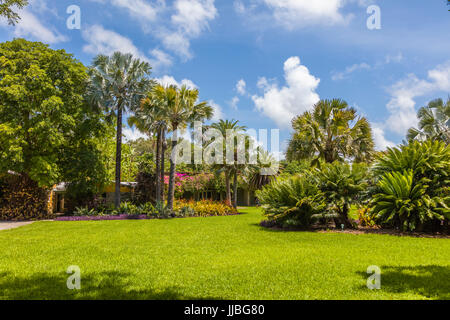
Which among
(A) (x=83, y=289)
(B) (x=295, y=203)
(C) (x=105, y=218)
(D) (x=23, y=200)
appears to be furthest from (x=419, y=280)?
(D) (x=23, y=200)

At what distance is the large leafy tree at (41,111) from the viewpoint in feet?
58.1

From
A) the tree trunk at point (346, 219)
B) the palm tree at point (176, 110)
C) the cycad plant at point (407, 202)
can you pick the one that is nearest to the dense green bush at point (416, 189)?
the cycad plant at point (407, 202)

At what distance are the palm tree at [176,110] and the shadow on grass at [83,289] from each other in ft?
49.1

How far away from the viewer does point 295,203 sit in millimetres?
12219

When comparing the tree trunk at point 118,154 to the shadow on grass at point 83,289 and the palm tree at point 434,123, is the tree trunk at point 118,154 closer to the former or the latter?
the shadow on grass at point 83,289

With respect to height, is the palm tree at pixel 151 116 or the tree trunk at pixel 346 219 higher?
the palm tree at pixel 151 116

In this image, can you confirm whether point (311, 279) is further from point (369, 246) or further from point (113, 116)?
point (113, 116)

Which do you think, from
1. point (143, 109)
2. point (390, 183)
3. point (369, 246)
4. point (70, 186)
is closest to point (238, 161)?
point (143, 109)

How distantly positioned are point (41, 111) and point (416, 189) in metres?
19.3

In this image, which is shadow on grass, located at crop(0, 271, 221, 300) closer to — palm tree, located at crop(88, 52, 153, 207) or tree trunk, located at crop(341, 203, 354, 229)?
tree trunk, located at crop(341, 203, 354, 229)

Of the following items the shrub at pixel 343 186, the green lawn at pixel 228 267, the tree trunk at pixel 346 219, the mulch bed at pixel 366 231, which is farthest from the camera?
the tree trunk at pixel 346 219

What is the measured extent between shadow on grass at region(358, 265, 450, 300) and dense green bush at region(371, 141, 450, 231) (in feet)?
14.9

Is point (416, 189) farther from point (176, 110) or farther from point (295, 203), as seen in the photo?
point (176, 110)
